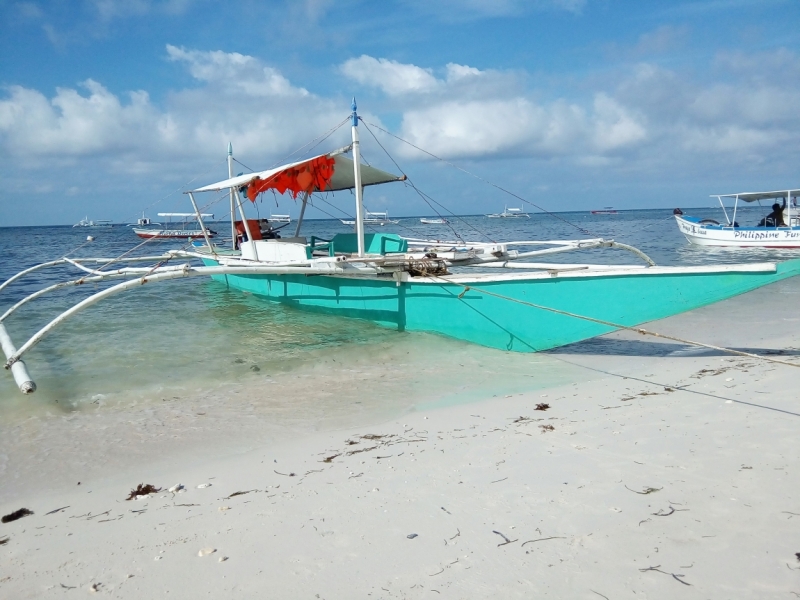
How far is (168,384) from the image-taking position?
6516mm

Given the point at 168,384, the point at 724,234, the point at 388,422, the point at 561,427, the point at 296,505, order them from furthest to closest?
the point at 724,234
the point at 168,384
the point at 388,422
the point at 561,427
the point at 296,505

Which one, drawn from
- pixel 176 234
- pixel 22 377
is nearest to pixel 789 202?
pixel 22 377

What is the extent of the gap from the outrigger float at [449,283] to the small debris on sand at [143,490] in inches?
94.4

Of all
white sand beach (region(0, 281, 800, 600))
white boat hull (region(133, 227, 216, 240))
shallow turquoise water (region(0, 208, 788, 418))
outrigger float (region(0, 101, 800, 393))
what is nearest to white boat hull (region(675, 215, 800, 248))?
shallow turquoise water (region(0, 208, 788, 418))

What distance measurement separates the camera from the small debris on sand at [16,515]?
3.46 m

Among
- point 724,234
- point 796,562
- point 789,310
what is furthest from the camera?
point 724,234

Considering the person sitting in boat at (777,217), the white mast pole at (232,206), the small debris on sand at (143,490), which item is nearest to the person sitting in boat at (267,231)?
the white mast pole at (232,206)

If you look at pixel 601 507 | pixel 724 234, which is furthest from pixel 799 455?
pixel 724 234

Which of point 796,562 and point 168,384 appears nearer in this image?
point 796,562

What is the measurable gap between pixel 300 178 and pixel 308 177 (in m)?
0.16

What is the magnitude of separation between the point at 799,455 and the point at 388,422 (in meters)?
2.90

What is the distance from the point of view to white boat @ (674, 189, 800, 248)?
19984mm

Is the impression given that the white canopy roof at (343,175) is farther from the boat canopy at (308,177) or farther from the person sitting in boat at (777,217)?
the person sitting in boat at (777,217)

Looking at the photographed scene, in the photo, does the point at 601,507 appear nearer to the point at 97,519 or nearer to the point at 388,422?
the point at 388,422
